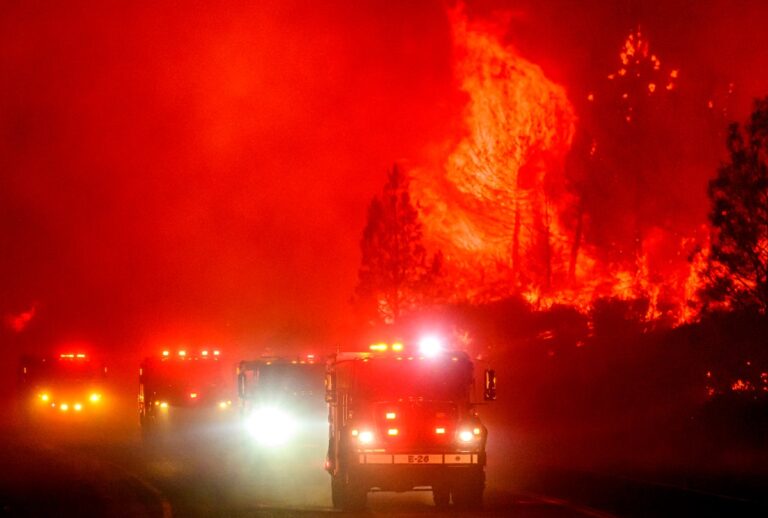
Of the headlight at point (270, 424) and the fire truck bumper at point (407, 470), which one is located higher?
the headlight at point (270, 424)

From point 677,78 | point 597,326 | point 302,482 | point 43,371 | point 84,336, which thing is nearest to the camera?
point 302,482

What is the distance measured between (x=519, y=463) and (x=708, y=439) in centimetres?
491

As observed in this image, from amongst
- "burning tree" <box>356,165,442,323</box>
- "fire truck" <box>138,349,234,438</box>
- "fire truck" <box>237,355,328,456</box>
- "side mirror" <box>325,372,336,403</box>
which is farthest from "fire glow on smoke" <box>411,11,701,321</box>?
Result: "side mirror" <box>325,372,336,403</box>

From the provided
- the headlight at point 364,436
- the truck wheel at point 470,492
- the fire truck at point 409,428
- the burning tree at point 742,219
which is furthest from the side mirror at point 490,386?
the burning tree at point 742,219

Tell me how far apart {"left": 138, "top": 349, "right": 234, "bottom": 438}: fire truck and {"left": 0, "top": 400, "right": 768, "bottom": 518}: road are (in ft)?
29.6

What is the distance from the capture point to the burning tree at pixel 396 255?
66875mm

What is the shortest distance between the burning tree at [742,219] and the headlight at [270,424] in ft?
41.5

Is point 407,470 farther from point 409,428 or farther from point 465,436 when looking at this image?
point 465,436

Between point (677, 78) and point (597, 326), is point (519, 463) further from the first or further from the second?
point (677, 78)

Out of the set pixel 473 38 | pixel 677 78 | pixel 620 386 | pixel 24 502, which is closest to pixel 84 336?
pixel 473 38

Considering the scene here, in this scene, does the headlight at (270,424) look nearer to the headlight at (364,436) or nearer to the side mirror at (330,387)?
the side mirror at (330,387)

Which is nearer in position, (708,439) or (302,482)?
(302,482)

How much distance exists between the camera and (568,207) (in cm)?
7050

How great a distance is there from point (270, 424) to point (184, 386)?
7.69 m
